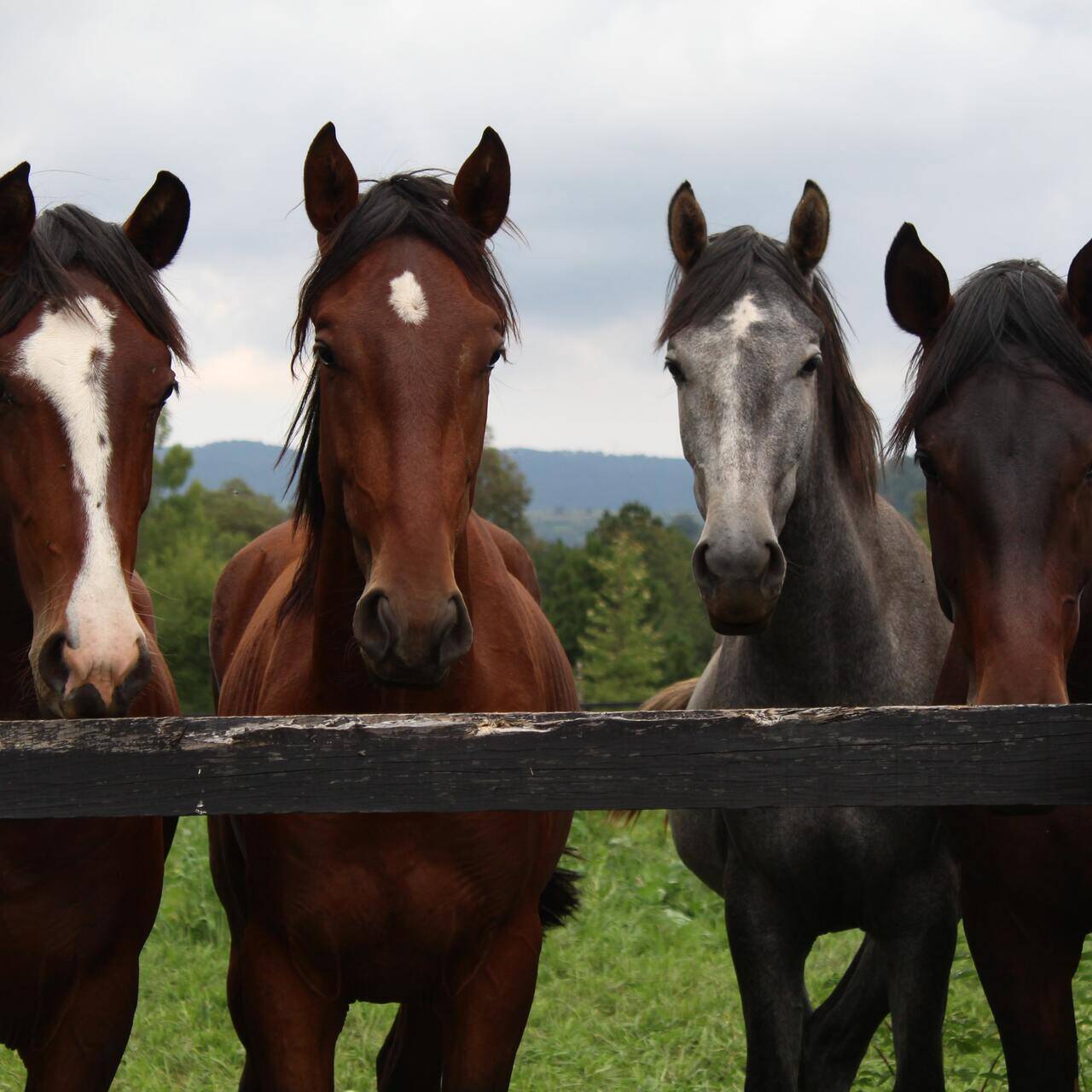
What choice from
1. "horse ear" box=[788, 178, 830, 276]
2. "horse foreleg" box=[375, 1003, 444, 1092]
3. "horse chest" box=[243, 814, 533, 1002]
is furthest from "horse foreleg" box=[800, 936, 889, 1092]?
"horse ear" box=[788, 178, 830, 276]

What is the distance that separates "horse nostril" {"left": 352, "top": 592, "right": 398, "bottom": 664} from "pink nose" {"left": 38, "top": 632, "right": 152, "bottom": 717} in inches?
17.4

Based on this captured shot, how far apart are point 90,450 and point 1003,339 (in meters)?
2.17

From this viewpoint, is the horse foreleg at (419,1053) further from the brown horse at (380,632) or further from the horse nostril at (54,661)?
the horse nostril at (54,661)

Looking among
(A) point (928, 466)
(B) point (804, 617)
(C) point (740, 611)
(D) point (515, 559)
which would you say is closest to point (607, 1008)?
(D) point (515, 559)

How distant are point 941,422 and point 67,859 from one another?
7.70 ft

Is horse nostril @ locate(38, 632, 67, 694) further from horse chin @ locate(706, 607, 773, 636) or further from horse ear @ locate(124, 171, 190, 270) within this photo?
horse chin @ locate(706, 607, 773, 636)

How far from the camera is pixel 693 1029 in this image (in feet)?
20.1

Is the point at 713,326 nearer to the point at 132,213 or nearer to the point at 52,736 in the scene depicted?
the point at 132,213

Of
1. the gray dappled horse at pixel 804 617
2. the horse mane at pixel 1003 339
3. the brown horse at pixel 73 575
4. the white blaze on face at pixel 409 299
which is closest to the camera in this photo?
the brown horse at pixel 73 575

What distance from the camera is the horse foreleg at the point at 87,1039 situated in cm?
334

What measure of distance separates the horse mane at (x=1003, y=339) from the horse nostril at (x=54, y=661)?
6.79ft

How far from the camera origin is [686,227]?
14.6 feet

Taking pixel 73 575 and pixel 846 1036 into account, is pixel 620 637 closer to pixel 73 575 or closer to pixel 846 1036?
pixel 846 1036

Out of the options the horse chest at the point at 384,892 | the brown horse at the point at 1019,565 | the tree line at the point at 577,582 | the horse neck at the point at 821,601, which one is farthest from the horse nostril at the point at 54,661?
the tree line at the point at 577,582
